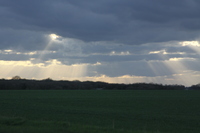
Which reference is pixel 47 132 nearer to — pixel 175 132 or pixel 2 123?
pixel 2 123

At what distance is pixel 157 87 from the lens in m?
140

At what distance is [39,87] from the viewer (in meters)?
127

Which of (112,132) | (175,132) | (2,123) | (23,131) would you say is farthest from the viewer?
(175,132)

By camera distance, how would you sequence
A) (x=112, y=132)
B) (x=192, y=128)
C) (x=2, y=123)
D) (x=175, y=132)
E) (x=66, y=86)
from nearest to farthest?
(x=112, y=132) → (x=2, y=123) → (x=175, y=132) → (x=192, y=128) → (x=66, y=86)

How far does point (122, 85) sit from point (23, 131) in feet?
432

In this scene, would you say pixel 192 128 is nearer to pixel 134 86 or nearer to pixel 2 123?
pixel 2 123

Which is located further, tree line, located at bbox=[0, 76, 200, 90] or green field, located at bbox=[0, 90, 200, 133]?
tree line, located at bbox=[0, 76, 200, 90]

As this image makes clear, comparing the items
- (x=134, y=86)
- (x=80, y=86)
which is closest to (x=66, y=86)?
(x=80, y=86)

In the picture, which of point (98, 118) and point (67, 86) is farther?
point (67, 86)

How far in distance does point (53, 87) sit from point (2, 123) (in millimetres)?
115380

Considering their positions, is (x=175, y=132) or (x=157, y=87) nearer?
(x=175, y=132)

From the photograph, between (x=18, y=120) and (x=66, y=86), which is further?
(x=66, y=86)

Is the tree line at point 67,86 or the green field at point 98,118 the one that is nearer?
the green field at point 98,118

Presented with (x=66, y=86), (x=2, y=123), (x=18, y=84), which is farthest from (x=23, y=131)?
(x=66, y=86)
